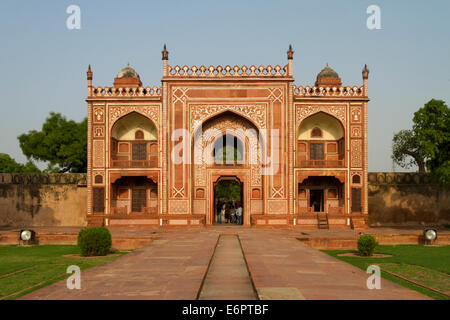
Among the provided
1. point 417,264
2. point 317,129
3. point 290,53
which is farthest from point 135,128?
point 417,264

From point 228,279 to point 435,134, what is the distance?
13341mm

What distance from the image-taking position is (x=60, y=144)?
101 ft

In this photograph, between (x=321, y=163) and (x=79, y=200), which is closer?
(x=321, y=163)

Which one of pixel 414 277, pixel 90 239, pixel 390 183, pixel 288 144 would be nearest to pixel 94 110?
pixel 288 144

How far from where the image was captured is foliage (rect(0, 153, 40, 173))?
1364 inches

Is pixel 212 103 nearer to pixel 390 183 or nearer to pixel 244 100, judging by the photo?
pixel 244 100

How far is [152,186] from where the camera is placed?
75.1ft

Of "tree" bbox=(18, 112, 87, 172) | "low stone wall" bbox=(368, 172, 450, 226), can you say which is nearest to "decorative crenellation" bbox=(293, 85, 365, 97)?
"low stone wall" bbox=(368, 172, 450, 226)

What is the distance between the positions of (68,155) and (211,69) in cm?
1324

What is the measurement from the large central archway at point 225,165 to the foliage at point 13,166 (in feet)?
62.7

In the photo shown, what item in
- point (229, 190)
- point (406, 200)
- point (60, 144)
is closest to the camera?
point (406, 200)

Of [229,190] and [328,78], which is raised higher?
[328,78]

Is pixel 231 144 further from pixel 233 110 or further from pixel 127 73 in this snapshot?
pixel 127 73
